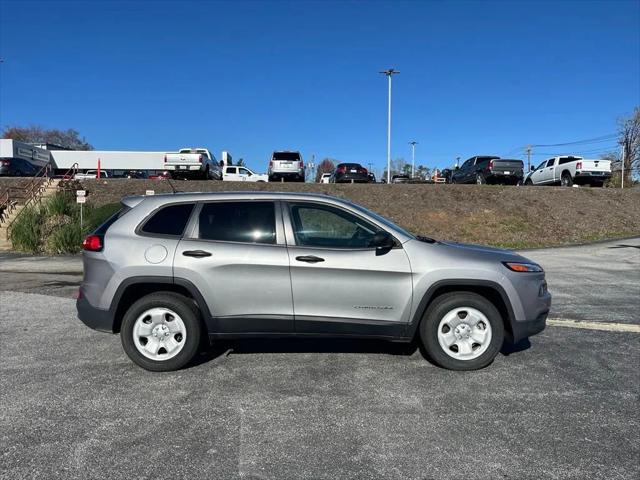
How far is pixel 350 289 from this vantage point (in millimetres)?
4406

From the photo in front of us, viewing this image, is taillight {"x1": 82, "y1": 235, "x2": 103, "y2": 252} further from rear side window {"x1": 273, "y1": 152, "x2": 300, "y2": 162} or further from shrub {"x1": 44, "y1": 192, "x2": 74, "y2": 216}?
rear side window {"x1": 273, "y1": 152, "x2": 300, "y2": 162}

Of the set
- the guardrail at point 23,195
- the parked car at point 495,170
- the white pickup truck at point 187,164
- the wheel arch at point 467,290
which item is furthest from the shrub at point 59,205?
the parked car at point 495,170

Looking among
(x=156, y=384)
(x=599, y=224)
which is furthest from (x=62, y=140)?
(x=156, y=384)

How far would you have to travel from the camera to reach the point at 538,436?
339cm

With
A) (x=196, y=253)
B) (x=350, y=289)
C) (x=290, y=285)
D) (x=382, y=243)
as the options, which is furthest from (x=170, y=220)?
(x=382, y=243)

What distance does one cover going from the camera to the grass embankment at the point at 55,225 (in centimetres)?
1619

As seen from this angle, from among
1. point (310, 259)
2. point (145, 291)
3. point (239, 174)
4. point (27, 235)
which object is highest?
point (239, 174)

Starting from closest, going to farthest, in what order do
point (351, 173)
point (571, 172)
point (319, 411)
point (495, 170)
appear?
1. point (319, 411)
2. point (571, 172)
3. point (495, 170)
4. point (351, 173)

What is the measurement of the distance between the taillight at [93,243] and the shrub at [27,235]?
1402 centimetres

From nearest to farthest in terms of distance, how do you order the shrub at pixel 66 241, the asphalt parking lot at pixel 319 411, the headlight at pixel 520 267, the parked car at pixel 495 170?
the asphalt parking lot at pixel 319 411, the headlight at pixel 520 267, the shrub at pixel 66 241, the parked car at pixel 495 170

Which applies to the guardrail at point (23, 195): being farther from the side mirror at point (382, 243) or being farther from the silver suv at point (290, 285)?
the side mirror at point (382, 243)

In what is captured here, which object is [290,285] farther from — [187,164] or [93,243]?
[187,164]

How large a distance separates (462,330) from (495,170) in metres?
22.4

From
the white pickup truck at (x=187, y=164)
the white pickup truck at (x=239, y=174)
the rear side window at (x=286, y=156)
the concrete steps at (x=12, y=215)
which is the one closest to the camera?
the concrete steps at (x=12, y=215)
